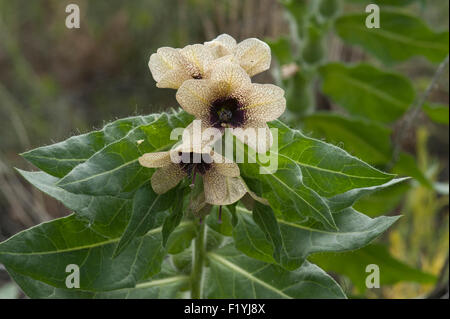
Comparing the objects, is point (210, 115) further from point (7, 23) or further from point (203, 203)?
point (7, 23)

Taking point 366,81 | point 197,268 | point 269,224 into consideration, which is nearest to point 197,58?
point 269,224

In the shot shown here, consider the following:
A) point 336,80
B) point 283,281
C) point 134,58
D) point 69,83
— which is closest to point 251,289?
point 283,281

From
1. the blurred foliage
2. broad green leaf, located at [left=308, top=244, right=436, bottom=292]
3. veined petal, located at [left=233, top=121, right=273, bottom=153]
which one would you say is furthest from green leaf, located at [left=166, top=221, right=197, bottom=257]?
the blurred foliage

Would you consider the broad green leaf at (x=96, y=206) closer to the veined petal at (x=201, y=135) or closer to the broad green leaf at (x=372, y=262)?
the veined petal at (x=201, y=135)

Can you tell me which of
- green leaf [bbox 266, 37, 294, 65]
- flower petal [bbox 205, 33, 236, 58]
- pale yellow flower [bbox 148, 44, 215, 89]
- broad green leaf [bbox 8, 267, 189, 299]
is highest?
green leaf [bbox 266, 37, 294, 65]

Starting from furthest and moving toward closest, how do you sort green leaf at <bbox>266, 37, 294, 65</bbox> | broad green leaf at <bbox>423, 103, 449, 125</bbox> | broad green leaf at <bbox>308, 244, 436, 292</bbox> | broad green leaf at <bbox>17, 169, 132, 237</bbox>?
green leaf at <bbox>266, 37, 294, 65</bbox> → broad green leaf at <bbox>423, 103, 449, 125</bbox> → broad green leaf at <bbox>308, 244, 436, 292</bbox> → broad green leaf at <bbox>17, 169, 132, 237</bbox>

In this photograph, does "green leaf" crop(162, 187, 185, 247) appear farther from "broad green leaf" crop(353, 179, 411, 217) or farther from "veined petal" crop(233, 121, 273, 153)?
"broad green leaf" crop(353, 179, 411, 217)

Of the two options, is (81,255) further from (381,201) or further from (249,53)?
(381,201)
